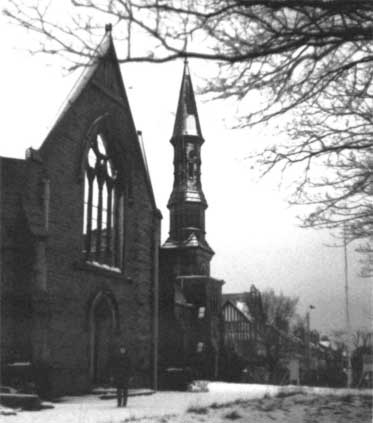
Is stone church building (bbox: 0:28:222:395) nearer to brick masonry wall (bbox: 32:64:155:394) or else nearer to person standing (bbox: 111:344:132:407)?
brick masonry wall (bbox: 32:64:155:394)

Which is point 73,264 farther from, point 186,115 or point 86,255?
point 186,115

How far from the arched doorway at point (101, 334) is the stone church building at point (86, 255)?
1.4 inches

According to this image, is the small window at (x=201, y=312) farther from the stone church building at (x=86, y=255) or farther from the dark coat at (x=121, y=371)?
the dark coat at (x=121, y=371)

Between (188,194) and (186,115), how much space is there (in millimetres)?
5028

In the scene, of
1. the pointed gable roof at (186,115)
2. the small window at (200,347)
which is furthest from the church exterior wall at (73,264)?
the pointed gable roof at (186,115)

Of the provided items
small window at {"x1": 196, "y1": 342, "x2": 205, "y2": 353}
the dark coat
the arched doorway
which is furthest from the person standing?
small window at {"x1": 196, "y1": 342, "x2": 205, "y2": 353}

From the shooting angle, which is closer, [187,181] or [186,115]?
[186,115]

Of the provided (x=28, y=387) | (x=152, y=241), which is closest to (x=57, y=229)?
(x=28, y=387)

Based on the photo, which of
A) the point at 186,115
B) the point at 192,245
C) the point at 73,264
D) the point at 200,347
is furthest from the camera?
the point at 192,245

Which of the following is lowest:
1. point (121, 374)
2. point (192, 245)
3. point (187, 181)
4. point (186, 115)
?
Answer: point (121, 374)

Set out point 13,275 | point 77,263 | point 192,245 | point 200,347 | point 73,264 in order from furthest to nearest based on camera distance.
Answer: point 192,245
point 200,347
point 77,263
point 73,264
point 13,275

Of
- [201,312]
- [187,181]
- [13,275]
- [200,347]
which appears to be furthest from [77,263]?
[187,181]

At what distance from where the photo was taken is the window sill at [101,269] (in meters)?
22.2

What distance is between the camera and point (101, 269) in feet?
76.9
